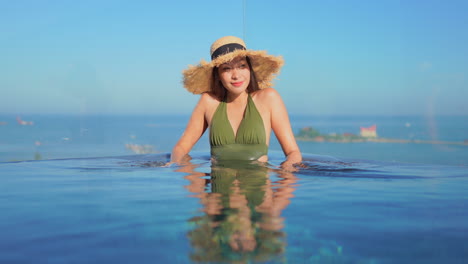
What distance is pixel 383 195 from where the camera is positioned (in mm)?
2465

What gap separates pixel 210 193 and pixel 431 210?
1.15m

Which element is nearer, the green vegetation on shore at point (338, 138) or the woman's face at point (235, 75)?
the woman's face at point (235, 75)

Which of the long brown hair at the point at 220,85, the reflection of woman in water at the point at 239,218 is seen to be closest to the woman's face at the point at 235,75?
the long brown hair at the point at 220,85

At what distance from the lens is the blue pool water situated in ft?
4.60

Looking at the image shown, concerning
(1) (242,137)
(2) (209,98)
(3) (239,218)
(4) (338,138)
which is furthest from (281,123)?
(4) (338,138)

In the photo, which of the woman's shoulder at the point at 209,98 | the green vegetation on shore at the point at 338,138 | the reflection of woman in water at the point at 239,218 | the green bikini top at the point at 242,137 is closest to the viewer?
the reflection of woman in water at the point at 239,218

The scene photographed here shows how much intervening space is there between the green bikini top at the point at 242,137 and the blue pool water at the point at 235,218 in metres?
0.89

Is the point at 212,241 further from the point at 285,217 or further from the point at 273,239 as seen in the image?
the point at 285,217

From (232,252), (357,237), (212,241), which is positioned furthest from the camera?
(357,237)

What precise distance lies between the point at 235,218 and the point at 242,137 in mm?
2509

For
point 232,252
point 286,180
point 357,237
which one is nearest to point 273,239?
point 232,252

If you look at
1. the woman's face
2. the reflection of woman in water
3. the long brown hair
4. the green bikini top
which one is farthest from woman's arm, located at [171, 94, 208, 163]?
the reflection of woman in water

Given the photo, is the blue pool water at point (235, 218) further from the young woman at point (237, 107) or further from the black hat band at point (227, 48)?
the black hat band at point (227, 48)

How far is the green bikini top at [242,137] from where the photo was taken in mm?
4219
